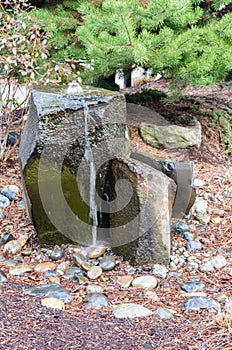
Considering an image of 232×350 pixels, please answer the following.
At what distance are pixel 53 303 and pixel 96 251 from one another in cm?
60

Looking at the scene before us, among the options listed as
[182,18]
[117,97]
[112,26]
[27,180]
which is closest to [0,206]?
[27,180]

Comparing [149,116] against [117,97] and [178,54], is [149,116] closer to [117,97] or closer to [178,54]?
[178,54]

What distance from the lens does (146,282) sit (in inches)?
95.4

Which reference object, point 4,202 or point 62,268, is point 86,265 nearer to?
point 62,268

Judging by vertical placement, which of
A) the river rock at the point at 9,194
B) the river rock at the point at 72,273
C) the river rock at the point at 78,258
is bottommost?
the river rock at the point at 72,273

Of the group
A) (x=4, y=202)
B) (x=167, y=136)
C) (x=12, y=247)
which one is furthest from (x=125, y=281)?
(x=167, y=136)

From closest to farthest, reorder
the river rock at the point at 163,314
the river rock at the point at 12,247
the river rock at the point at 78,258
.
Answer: the river rock at the point at 163,314, the river rock at the point at 78,258, the river rock at the point at 12,247

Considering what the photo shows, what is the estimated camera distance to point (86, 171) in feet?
8.68

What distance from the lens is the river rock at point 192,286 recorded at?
2.38m

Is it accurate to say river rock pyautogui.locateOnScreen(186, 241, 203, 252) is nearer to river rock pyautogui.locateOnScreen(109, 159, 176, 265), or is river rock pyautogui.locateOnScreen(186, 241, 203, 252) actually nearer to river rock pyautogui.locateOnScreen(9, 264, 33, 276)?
river rock pyautogui.locateOnScreen(109, 159, 176, 265)

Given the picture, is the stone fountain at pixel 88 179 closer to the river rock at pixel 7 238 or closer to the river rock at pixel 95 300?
the river rock at pixel 7 238

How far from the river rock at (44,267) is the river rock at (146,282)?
0.52 meters

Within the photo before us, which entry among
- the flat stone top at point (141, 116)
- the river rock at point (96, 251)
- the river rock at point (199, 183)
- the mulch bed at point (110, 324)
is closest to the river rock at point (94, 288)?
the mulch bed at point (110, 324)

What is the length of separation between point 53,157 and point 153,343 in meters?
1.20
